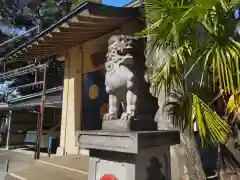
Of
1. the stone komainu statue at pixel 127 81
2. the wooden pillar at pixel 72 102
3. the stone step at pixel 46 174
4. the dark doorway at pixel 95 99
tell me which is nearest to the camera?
the stone komainu statue at pixel 127 81

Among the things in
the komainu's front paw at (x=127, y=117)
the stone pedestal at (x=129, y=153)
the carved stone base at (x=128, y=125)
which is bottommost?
the stone pedestal at (x=129, y=153)

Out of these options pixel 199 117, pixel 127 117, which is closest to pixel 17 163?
pixel 127 117

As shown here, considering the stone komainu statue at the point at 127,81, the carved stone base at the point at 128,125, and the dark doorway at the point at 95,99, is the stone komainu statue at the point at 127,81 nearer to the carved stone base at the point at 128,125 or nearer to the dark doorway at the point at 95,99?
the carved stone base at the point at 128,125

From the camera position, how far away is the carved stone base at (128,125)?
9.35 ft

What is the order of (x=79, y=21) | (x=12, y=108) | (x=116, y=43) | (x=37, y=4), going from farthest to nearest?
(x=37, y=4) < (x=12, y=108) < (x=79, y=21) < (x=116, y=43)

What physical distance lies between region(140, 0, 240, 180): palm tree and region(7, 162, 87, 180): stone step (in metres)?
2.22

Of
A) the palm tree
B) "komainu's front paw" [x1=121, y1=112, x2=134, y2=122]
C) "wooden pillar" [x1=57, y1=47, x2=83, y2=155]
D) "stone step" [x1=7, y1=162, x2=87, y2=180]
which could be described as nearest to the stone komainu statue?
"komainu's front paw" [x1=121, y1=112, x2=134, y2=122]

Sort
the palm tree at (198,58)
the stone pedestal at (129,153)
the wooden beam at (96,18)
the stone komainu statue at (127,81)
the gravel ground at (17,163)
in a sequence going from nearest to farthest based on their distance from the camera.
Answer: the stone pedestal at (129,153) → the palm tree at (198,58) → the stone komainu statue at (127,81) → the wooden beam at (96,18) → the gravel ground at (17,163)

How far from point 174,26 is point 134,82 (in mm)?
795

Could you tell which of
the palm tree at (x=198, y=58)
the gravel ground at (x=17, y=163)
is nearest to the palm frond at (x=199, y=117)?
the palm tree at (x=198, y=58)

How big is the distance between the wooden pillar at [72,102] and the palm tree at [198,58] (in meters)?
4.81

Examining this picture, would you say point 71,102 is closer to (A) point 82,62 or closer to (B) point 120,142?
(A) point 82,62

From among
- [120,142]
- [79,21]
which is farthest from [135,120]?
[79,21]

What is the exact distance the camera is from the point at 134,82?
3.02m
